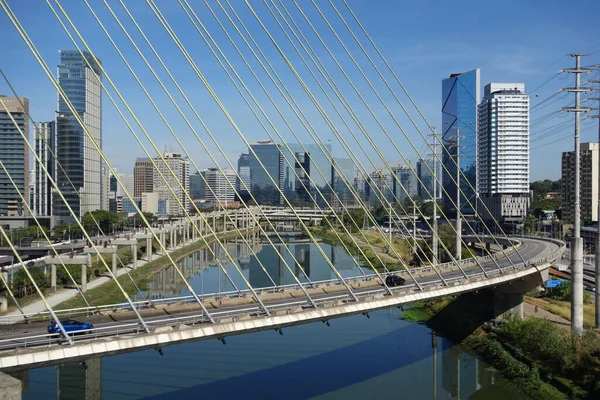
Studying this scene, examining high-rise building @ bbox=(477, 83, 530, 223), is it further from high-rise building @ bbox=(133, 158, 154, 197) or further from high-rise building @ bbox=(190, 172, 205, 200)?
high-rise building @ bbox=(190, 172, 205, 200)

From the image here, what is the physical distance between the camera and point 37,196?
185ft

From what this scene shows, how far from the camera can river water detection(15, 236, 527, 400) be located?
13055 mm

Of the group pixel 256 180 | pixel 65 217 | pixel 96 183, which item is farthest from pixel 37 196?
pixel 256 180

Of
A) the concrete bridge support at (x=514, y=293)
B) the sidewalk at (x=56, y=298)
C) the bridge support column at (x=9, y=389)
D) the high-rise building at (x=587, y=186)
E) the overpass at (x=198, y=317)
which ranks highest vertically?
the high-rise building at (x=587, y=186)

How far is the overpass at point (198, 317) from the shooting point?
8008 millimetres

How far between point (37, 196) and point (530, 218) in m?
46.1

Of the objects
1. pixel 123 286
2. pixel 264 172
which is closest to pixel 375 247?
pixel 123 286

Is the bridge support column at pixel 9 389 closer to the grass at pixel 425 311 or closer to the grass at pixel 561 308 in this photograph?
the grass at pixel 561 308

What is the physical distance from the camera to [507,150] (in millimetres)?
51250

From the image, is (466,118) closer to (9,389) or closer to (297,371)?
(297,371)

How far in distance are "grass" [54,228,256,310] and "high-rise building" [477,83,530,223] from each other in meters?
27.4

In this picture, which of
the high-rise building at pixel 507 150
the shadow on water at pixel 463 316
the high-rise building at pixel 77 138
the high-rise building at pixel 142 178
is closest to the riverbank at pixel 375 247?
the shadow on water at pixel 463 316

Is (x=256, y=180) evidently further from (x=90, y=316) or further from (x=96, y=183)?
(x=90, y=316)

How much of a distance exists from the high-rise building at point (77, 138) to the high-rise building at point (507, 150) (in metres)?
36.1
